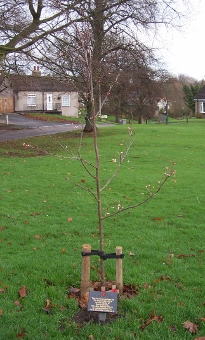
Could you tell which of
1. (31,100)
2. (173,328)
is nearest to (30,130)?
(31,100)

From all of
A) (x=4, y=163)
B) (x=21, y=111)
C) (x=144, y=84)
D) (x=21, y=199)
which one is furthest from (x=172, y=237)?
(x=21, y=111)

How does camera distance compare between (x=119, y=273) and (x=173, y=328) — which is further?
(x=119, y=273)

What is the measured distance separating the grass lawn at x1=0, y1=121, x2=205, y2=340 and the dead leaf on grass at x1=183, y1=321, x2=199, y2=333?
31 millimetres

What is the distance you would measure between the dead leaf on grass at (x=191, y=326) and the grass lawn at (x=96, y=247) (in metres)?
0.03

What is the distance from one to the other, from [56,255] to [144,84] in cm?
1949

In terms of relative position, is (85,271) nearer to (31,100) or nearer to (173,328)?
(173,328)

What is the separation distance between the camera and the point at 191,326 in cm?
377

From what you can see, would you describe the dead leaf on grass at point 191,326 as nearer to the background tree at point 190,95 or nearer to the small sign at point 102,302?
the small sign at point 102,302

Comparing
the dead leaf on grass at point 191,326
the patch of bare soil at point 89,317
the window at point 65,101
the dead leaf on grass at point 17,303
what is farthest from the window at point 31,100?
the dead leaf on grass at point 191,326

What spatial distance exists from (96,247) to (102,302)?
6.90 ft

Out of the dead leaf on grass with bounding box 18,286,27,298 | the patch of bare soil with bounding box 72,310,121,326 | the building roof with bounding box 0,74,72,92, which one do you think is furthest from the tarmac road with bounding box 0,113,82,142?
the patch of bare soil with bounding box 72,310,121,326

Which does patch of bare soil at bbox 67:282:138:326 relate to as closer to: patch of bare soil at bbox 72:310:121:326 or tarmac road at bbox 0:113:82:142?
patch of bare soil at bbox 72:310:121:326

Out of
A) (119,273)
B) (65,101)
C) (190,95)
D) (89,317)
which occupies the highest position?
(190,95)

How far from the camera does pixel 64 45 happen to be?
16.0 meters
